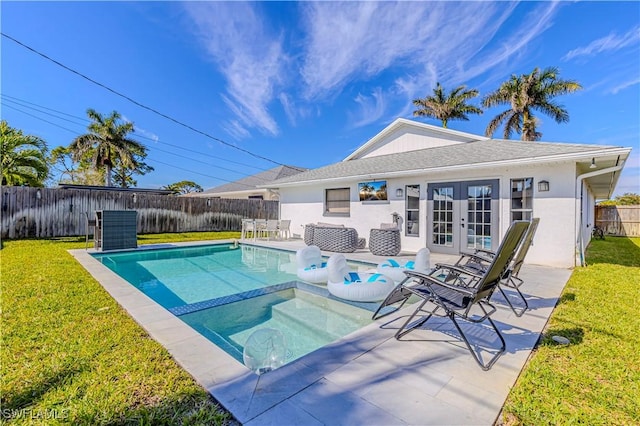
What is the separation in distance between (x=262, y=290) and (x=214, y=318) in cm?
117

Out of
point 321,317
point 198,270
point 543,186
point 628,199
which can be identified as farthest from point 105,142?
point 628,199

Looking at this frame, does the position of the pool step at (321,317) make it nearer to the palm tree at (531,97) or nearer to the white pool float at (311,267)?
the white pool float at (311,267)

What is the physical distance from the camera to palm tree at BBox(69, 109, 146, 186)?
2172 centimetres

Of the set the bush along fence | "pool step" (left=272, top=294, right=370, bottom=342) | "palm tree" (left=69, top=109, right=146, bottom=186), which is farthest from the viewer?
"palm tree" (left=69, top=109, right=146, bottom=186)

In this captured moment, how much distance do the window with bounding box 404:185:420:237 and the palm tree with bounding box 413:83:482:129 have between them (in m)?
19.0

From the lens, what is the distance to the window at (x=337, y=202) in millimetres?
11922

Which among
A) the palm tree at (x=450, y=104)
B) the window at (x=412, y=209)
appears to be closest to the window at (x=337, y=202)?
the window at (x=412, y=209)

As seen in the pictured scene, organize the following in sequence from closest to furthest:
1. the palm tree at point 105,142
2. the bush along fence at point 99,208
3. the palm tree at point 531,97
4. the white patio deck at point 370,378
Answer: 1. the white patio deck at point 370,378
2. the bush along fence at point 99,208
3. the palm tree at point 531,97
4. the palm tree at point 105,142

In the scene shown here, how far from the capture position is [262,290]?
5.24 m

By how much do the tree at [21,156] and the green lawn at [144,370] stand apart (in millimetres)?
12623

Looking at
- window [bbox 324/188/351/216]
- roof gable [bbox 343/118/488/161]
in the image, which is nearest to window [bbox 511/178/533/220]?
roof gable [bbox 343/118/488/161]

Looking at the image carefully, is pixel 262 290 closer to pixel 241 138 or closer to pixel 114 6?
pixel 114 6

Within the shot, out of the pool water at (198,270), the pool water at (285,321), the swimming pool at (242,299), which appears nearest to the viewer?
the pool water at (285,321)

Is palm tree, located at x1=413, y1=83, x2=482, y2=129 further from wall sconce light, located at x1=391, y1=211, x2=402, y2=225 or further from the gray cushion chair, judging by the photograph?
the gray cushion chair
